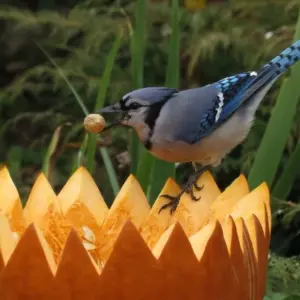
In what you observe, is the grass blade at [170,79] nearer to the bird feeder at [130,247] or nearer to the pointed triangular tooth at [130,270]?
the bird feeder at [130,247]

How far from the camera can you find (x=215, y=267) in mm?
978

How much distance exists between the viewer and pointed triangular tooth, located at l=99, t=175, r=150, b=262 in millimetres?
1178

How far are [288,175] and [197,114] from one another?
21cm

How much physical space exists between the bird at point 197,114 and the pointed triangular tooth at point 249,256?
0.23m

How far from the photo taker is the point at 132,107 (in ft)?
4.25

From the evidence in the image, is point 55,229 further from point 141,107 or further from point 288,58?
point 288,58

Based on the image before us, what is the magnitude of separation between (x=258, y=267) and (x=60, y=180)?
944mm

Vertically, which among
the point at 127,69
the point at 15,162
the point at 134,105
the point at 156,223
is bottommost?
the point at 15,162

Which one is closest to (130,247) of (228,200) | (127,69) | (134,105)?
(228,200)

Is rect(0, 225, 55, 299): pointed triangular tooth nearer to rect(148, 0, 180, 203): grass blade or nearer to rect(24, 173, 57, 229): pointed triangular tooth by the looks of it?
rect(24, 173, 57, 229): pointed triangular tooth

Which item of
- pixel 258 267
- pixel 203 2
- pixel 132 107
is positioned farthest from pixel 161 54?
pixel 258 267

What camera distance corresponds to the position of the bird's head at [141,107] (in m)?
1.29

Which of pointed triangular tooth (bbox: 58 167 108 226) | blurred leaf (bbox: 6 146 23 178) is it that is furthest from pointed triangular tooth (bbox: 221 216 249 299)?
blurred leaf (bbox: 6 146 23 178)

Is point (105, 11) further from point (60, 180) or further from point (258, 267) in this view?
point (258, 267)
